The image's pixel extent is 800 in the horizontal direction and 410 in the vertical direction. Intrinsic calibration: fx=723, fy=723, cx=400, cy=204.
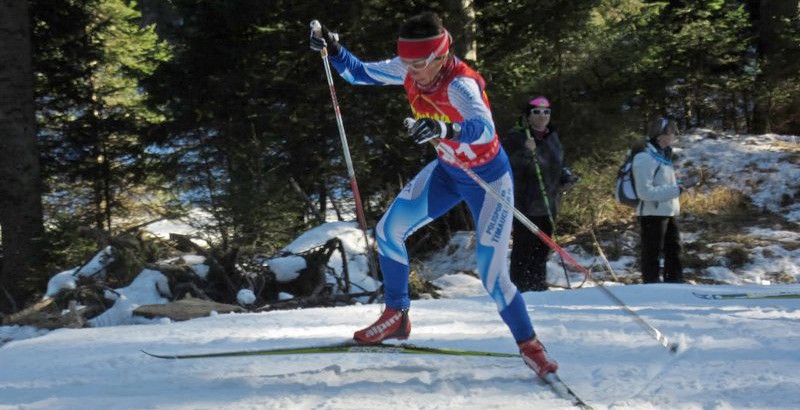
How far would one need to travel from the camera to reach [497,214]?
4.13 meters

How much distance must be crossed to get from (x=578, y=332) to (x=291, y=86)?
773 centimetres

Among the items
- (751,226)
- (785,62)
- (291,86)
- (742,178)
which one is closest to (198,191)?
(291,86)

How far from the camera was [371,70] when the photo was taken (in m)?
4.85

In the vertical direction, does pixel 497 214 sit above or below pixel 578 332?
above

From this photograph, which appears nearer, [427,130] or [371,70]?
[427,130]

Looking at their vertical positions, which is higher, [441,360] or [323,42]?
[323,42]

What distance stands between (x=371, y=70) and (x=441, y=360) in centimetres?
196

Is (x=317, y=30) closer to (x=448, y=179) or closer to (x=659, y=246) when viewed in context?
(x=448, y=179)

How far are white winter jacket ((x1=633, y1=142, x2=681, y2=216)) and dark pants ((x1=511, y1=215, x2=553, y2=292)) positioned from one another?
91cm

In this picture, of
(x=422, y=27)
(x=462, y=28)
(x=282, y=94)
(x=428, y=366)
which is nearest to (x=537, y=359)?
(x=428, y=366)

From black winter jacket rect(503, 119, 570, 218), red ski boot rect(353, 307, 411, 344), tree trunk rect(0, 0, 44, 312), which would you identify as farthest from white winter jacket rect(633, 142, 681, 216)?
tree trunk rect(0, 0, 44, 312)

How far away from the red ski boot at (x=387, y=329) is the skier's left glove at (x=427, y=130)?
4.80 feet

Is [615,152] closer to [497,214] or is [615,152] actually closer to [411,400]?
[497,214]


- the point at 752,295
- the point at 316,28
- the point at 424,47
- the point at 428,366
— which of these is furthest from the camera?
the point at 752,295
